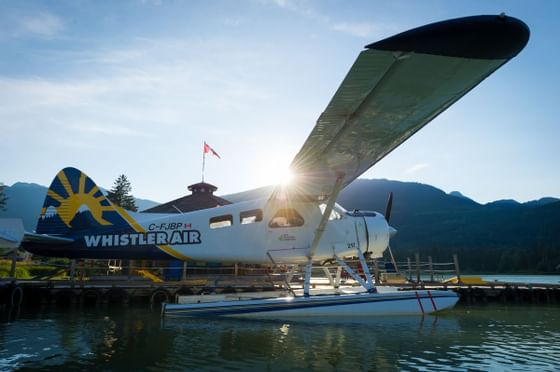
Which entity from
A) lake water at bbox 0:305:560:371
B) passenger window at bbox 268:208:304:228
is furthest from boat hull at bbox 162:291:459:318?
passenger window at bbox 268:208:304:228

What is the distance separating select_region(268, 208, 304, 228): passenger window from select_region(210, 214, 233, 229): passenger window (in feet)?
3.68

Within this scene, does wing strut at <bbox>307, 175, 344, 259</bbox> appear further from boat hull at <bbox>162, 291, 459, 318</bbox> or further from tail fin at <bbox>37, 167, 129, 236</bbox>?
tail fin at <bbox>37, 167, 129, 236</bbox>

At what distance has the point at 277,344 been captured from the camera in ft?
23.1

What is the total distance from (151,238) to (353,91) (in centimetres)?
683

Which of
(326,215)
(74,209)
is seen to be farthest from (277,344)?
(74,209)

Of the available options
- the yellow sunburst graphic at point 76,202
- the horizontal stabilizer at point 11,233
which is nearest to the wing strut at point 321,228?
the yellow sunburst graphic at point 76,202

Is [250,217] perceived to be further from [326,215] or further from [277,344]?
[277,344]

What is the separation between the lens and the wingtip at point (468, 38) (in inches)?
192

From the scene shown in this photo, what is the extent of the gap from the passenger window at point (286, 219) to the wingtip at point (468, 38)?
5.90 meters

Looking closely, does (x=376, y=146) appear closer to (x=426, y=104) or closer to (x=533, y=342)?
(x=426, y=104)

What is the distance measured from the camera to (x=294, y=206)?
1040 cm

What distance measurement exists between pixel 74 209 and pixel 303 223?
21.0 feet

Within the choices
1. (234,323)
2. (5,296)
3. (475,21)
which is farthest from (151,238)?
(475,21)

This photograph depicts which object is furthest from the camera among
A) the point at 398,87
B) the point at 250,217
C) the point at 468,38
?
the point at 250,217
